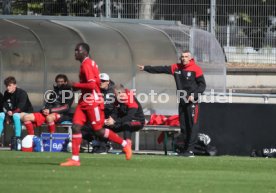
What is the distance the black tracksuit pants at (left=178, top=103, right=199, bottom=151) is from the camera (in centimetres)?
2178

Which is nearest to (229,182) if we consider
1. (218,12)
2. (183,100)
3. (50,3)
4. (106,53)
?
(183,100)

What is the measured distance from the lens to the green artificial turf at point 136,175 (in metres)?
13.8

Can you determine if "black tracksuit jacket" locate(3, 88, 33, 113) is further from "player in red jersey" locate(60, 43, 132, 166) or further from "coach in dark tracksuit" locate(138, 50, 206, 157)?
"player in red jersey" locate(60, 43, 132, 166)

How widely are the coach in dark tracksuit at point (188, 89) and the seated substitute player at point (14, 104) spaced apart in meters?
3.48

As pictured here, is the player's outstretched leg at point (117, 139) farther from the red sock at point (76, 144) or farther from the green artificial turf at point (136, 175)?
the red sock at point (76, 144)

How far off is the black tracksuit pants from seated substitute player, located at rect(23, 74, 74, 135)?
116 inches

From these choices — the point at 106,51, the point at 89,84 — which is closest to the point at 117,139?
the point at 89,84

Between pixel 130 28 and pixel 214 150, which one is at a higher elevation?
pixel 130 28

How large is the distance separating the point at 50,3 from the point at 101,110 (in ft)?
42.0

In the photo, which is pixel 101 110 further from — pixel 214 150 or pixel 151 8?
pixel 151 8

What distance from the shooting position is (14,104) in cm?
2402

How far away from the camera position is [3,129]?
25.4 metres

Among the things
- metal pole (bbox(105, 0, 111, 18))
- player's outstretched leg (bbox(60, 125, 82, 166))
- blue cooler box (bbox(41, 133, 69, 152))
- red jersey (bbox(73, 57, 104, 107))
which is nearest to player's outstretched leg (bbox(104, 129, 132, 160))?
red jersey (bbox(73, 57, 104, 107))

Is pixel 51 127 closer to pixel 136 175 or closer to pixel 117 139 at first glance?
pixel 117 139
